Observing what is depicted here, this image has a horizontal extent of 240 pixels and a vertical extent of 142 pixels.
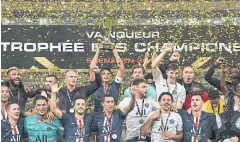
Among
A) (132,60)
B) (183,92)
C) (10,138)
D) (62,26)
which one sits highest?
(62,26)

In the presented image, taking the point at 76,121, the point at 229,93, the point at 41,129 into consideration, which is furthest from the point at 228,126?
the point at 41,129

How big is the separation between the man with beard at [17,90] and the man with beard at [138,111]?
54.7 inches

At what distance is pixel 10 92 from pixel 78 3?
68.5 inches

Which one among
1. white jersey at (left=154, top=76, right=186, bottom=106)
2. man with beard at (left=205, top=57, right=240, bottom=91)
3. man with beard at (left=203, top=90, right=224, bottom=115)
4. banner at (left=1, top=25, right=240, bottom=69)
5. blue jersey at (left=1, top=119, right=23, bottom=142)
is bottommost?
blue jersey at (left=1, top=119, right=23, bottom=142)

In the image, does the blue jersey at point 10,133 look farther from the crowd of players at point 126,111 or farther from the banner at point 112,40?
the banner at point 112,40

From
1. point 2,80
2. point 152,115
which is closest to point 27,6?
point 2,80

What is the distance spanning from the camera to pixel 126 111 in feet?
24.5

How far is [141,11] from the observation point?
8.30m

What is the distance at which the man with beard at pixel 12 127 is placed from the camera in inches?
293

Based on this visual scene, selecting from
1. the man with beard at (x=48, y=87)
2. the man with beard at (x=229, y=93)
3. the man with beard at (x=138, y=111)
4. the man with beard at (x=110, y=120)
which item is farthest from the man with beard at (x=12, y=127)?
the man with beard at (x=229, y=93)

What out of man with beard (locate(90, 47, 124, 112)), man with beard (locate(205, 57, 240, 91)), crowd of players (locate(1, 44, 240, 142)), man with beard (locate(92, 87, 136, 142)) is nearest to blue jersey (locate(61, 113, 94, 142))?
crowd of players (locate(1, 44, 240, 142))

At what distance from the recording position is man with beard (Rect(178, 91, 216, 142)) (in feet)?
24.3

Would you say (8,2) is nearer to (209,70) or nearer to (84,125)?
(84,125)

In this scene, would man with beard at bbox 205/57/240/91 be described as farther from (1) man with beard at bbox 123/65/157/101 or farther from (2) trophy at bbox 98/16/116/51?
(2) trophy at bbox 98/16/116/51
